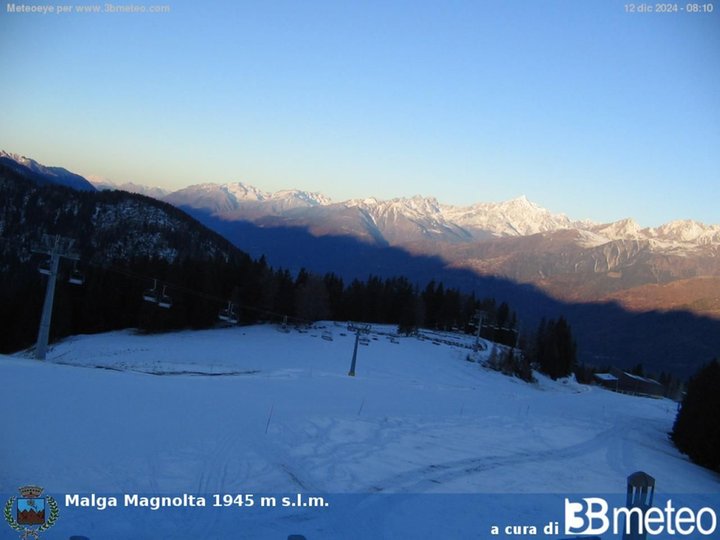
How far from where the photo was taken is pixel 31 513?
5.04 m

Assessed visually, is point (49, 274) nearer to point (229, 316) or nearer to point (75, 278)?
point (75, 278)

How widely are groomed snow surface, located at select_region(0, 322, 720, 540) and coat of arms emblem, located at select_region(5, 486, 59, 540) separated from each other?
24cm

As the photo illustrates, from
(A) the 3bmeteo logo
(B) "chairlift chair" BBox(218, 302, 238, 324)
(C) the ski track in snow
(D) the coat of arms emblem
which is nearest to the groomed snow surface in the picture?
(C) the ski track in snow

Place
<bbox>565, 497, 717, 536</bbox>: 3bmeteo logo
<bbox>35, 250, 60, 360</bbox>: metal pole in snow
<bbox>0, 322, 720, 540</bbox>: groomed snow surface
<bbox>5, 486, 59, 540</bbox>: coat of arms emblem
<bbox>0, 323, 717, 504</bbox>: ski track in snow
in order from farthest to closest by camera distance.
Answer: <bbox>35, 250, 60, 360</bbox>: metal pole in snow, <bbox>0, 323, 717, 504</bbox>: ski track in snow, <bbox>0, 322, 720, 540</bbox>: groomed snow surface, <bbox>565, 497, 717, 536</bbox>: 3bmeteo logo, <bbox>5, 486, 59, 540</bbox>: coat of arms emblem

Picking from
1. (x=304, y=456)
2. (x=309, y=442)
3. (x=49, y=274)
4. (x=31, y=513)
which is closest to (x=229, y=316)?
(x=49, y=274)

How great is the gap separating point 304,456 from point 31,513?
636 cm

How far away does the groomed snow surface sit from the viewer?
21.6ft

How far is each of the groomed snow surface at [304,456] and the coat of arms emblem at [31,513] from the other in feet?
0.80

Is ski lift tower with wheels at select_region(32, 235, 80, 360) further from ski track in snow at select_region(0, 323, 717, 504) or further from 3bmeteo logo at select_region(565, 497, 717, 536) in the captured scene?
3bmeteo logo at select_region(565, 497, 717, 536)

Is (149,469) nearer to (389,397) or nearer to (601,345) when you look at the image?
(389,397)

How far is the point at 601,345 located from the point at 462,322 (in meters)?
100

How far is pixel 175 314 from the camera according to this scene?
53688 mm

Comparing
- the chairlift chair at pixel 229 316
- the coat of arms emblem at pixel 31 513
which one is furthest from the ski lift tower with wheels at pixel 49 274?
the coat of arms emblem at pixel 31 513

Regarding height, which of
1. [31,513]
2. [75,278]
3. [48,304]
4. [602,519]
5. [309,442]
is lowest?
[309,442]
